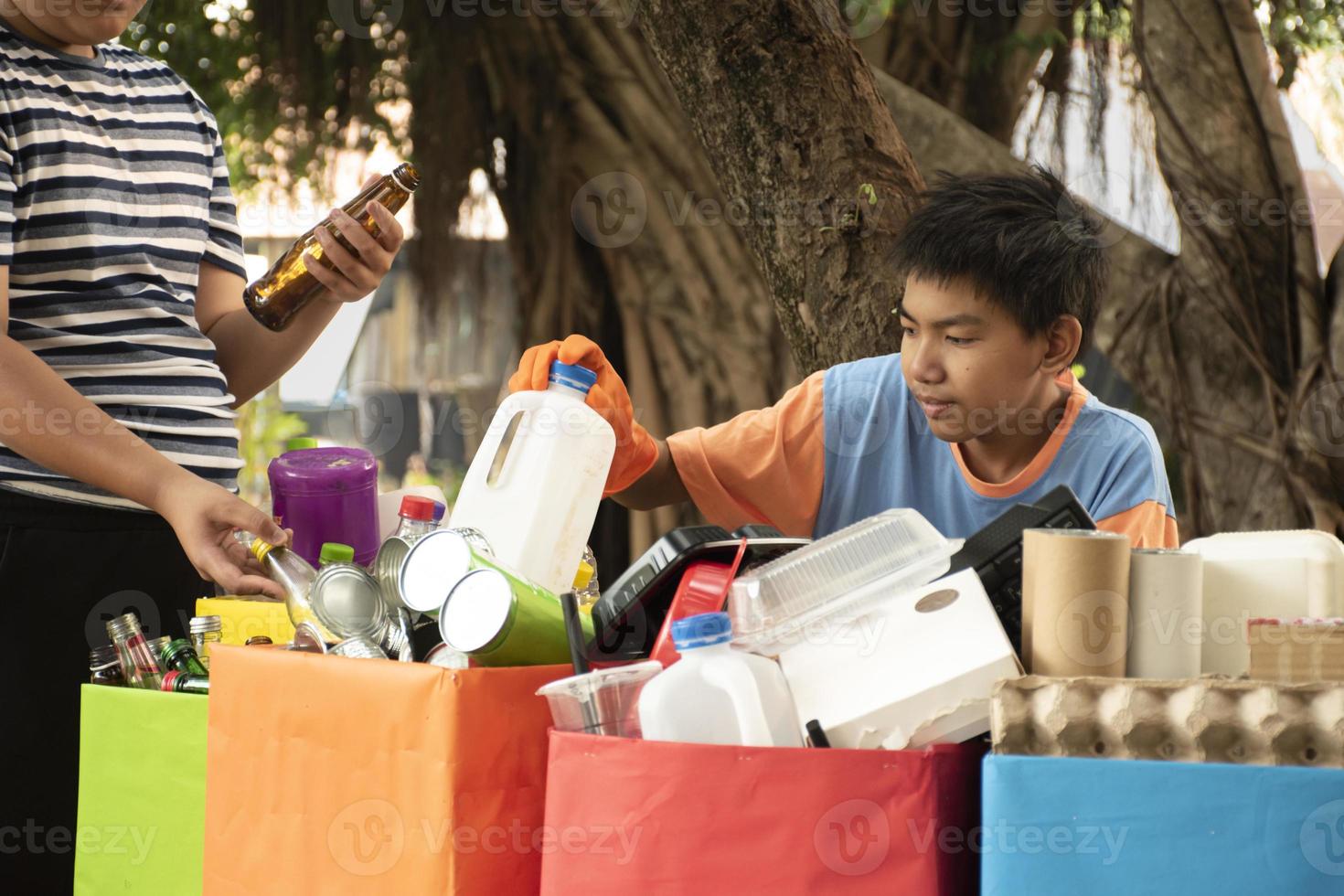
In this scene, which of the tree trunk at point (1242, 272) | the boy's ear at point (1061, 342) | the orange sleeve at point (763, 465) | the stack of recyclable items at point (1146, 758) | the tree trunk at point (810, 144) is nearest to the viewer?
the stack of recyclable items at point (1146, 758)

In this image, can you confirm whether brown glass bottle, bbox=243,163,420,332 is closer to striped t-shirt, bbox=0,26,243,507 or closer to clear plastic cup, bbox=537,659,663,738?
striped t-shirt, bbox=0,26,243,507

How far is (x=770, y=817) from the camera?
81 centimetres

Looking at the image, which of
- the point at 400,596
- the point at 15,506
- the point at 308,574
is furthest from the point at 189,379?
the point at 400,596

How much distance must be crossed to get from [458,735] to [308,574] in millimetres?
391

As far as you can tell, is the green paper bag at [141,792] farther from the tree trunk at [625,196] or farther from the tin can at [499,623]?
the tree trunk at [625,196]

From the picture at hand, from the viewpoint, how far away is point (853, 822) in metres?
0.80

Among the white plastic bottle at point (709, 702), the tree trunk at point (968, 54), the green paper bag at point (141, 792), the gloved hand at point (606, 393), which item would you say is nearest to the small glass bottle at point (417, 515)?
the gloved hand at point (606, 393)

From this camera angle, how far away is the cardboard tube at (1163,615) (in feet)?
2.85

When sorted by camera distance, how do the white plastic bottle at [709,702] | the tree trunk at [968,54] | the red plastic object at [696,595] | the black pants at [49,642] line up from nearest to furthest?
the white plastic bottle at [709,702], the red plastic object at [696,595], the black pants at [49,642], the tree trunk at [968,54]

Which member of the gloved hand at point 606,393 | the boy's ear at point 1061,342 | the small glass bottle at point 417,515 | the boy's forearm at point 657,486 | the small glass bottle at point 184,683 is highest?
the boy's ear at point 1061,342

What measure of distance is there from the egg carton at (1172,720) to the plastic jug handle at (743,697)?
0.47 feet

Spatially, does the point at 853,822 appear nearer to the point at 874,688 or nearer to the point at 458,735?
the point at 874,688

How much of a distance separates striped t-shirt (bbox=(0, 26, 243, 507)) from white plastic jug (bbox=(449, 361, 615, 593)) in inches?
18.6

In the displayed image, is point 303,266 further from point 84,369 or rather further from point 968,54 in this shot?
point 968,54
